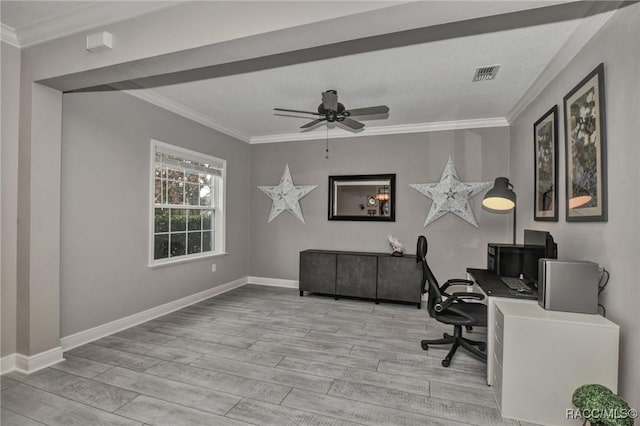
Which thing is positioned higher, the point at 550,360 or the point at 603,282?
the point at 603,282

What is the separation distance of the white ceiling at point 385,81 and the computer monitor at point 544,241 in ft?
4.99

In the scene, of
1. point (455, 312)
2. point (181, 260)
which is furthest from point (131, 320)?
point (455, 312)

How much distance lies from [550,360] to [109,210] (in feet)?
13.1

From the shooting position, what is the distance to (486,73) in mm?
3047

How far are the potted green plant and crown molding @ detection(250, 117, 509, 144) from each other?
3.71 meters

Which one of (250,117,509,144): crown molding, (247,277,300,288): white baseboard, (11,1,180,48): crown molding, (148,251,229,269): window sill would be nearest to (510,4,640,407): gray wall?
(250,117,509,144): crown molding

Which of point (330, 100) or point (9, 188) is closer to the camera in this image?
point (9, 188)

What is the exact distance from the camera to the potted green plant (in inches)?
57.3

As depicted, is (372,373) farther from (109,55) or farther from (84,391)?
(109,55)

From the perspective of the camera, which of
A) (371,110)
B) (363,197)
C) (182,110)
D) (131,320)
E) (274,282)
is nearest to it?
(371,110)

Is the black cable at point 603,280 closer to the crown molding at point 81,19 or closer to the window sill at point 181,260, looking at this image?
the crown molding at point 81,19

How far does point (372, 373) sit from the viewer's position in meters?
2.59

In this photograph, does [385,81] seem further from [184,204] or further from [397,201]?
[184,204]

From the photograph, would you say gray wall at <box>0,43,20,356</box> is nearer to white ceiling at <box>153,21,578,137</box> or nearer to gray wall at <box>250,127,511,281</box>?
white ceiling at <box>153,21,578,137</box>
